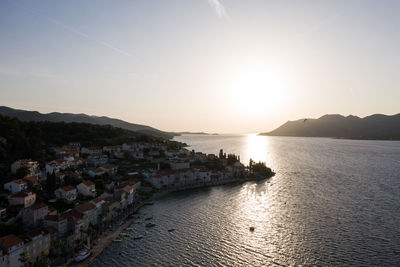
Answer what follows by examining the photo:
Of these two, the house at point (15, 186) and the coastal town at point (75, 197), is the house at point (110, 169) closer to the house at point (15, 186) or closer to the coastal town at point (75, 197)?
the coastal town at point (75, 197)

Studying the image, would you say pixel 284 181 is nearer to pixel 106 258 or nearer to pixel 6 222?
pixel 106 258

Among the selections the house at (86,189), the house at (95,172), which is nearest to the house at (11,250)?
the house at (86,189)

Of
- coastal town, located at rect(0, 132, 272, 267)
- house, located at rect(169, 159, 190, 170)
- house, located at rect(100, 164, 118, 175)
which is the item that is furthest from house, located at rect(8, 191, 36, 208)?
house, located at rect(169, 159, 190, 170)

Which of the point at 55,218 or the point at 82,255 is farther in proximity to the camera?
the point at 55,218

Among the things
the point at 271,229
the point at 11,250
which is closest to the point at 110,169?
the point at 11,250

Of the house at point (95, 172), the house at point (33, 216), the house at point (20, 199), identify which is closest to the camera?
the house at point (33, 216)

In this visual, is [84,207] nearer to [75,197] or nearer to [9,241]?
[75,197]
